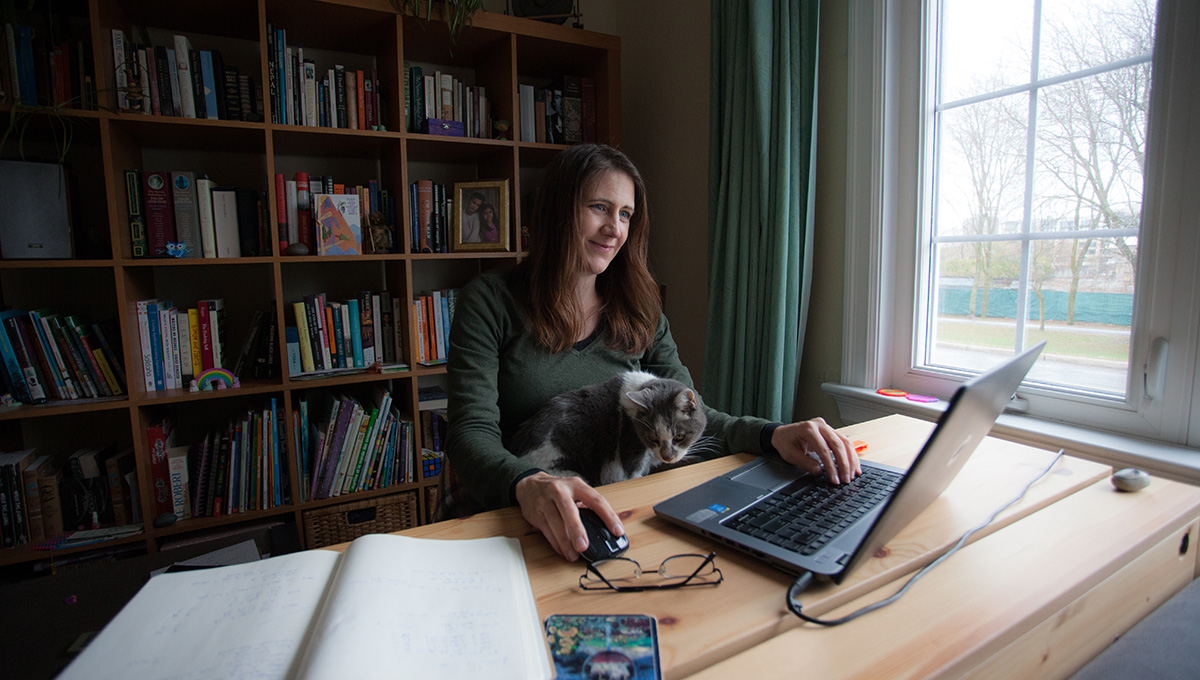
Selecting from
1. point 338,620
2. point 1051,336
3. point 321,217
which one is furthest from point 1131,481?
point 321,217

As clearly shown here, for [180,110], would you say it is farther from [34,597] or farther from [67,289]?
[34,597]

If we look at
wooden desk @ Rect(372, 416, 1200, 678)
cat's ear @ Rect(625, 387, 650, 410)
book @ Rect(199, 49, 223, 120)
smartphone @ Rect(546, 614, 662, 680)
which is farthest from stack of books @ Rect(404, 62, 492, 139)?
smartphone @ Rect(546, 614, 662, 680)

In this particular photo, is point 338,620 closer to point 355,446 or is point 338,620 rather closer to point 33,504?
point 355,446

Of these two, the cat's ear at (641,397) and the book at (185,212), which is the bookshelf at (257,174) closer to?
the book at (185,212)

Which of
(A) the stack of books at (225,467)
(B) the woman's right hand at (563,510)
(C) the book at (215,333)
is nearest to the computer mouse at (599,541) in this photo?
(B) the woman's right hand at (563,510)

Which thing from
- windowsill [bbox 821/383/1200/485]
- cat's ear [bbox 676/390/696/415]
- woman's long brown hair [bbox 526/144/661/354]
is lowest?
windowsill [bbox 821/383/1200/485]

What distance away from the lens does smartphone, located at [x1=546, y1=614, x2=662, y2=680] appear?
482 millimetres

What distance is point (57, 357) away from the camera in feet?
5.46

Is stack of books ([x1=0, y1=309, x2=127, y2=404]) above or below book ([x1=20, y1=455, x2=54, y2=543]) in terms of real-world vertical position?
above

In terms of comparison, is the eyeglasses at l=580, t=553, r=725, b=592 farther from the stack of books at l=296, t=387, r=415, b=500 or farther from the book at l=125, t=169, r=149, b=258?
the book at l=125, t=169, r=149, b=258

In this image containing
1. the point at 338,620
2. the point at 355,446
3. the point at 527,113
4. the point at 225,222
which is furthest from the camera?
the point at 527,113

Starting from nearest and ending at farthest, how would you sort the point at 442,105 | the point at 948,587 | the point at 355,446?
the point at 948,587 → the point at 355,446 → the point at 442,105

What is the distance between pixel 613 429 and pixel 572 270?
36 cm

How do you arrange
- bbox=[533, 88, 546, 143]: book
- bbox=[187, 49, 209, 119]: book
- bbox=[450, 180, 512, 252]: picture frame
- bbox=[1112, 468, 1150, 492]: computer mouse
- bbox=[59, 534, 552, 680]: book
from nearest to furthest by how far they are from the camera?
bbox=[59, 534, 552, 680]: book → bbox=[1112, 468, 1150, 492]: computer mouse → bbox=[187, 49, 209, 119]: book → bbox=[450, 180, 512, 252]: picture frame → bbox=[533, 88, 546, 143]: book
